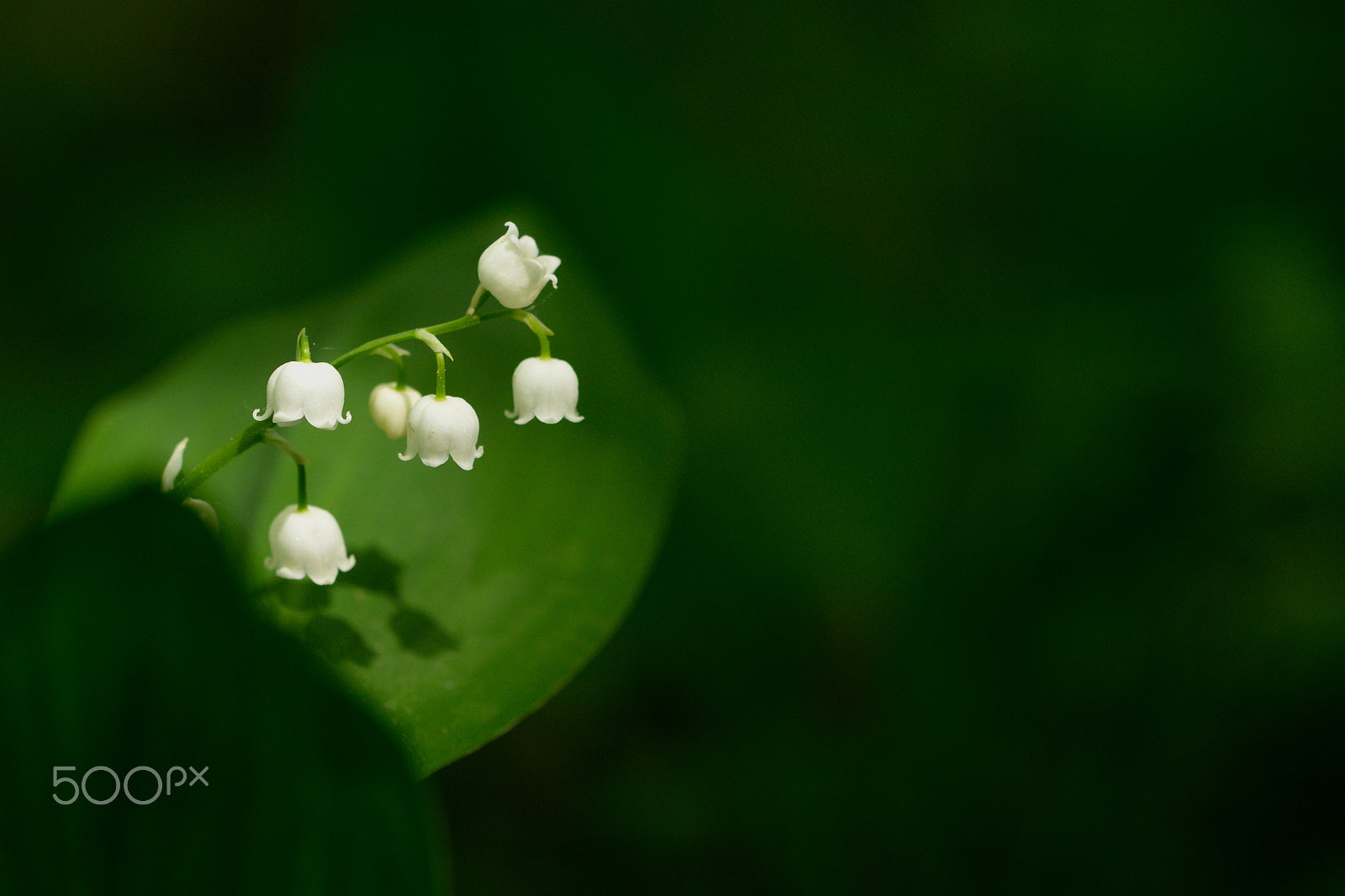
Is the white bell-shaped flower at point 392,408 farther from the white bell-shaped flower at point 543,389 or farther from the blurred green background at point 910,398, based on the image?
the blurred green background at point 910,398

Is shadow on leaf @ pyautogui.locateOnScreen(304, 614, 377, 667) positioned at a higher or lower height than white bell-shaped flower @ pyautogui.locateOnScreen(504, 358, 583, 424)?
lower

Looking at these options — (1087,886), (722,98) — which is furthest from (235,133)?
(1087,886)

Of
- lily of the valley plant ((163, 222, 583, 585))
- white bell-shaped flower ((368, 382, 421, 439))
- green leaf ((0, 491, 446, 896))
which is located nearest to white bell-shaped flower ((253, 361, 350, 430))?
lily of the valley plant ((163, 222, 583, 585))

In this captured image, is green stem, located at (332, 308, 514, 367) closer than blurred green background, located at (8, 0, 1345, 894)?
A: Yes

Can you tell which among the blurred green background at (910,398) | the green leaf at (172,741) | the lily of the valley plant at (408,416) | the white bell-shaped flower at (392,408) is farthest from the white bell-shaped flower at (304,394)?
the blurred green background at (910,398)

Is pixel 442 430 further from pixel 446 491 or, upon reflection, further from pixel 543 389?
pixel 446 491

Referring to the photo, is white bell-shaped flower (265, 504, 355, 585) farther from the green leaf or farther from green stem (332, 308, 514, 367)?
the green leaf

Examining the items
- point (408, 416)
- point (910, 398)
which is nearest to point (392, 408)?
point (408, 416)
